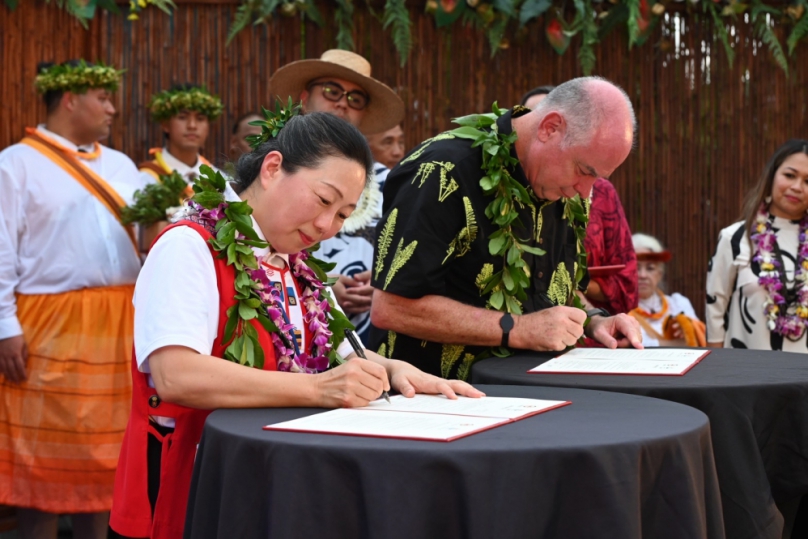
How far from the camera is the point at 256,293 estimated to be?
2.16 meters

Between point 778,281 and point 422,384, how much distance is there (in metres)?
3.12

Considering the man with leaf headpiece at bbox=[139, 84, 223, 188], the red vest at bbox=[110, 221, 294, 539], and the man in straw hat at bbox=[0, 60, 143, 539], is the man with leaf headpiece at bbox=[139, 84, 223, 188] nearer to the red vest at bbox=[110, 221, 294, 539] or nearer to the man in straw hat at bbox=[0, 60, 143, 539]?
the man in straw hat at bbox=[0, 60, 143, 539]

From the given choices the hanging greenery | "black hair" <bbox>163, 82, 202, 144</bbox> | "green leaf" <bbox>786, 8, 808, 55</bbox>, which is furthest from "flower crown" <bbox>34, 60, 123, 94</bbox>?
"green leaf" <bbox>786, 8, 808, 55</bbox>

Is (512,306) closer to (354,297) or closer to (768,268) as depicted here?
(354,297)

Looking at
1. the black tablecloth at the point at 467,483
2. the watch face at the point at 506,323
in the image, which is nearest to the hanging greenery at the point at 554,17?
the watch face at the point at 506,323

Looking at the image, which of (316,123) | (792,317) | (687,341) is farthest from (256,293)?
(687,341)

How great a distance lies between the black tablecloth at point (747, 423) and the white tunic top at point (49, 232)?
92.3 inches

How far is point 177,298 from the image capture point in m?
1.96

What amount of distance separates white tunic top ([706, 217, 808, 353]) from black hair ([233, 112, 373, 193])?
313 cm

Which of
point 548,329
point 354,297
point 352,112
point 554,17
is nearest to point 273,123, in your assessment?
point 548,329

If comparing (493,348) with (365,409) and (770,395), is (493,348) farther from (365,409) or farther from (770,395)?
(365,409)

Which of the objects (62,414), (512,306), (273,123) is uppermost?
(273,123)

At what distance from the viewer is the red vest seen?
205 cm

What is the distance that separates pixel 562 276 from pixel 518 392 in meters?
1.02
